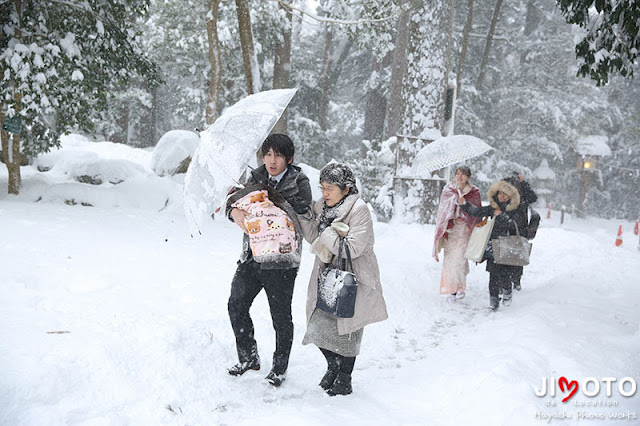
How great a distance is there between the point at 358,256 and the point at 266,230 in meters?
0.71

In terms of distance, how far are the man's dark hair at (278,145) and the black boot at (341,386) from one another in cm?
178

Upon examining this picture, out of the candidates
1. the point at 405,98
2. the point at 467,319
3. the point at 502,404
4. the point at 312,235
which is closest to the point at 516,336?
the point at 467,319

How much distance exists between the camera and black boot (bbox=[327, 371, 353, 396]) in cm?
372

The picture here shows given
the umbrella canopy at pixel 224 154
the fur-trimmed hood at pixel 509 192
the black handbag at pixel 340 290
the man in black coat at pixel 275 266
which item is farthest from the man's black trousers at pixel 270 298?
the fur-trimmed hood at pixel 509 192

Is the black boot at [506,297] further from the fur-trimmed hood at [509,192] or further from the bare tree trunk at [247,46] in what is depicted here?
the bare tree trunk at [247,46]

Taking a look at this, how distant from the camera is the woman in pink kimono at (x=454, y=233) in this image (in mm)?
6727

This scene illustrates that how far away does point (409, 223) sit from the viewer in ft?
36.0

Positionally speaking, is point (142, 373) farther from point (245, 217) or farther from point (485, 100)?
point (485, 100)

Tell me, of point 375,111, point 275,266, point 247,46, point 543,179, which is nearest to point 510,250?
point 275,266

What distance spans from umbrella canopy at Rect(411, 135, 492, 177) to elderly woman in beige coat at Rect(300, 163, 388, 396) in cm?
326

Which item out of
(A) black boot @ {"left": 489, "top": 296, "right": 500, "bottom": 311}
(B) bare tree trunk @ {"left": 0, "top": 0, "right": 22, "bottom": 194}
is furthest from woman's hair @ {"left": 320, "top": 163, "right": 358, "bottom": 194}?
(B) bare tree trunk @ {"left": 0, "top": 0, "right": 22, "bottom": 194}

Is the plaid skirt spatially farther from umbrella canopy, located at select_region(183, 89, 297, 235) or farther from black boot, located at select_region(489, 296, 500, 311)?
black boot, located at select_region(489, 296, 500, 311)

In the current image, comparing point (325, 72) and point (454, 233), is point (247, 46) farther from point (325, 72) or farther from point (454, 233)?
point (325, 72)

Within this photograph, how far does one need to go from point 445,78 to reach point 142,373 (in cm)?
941
